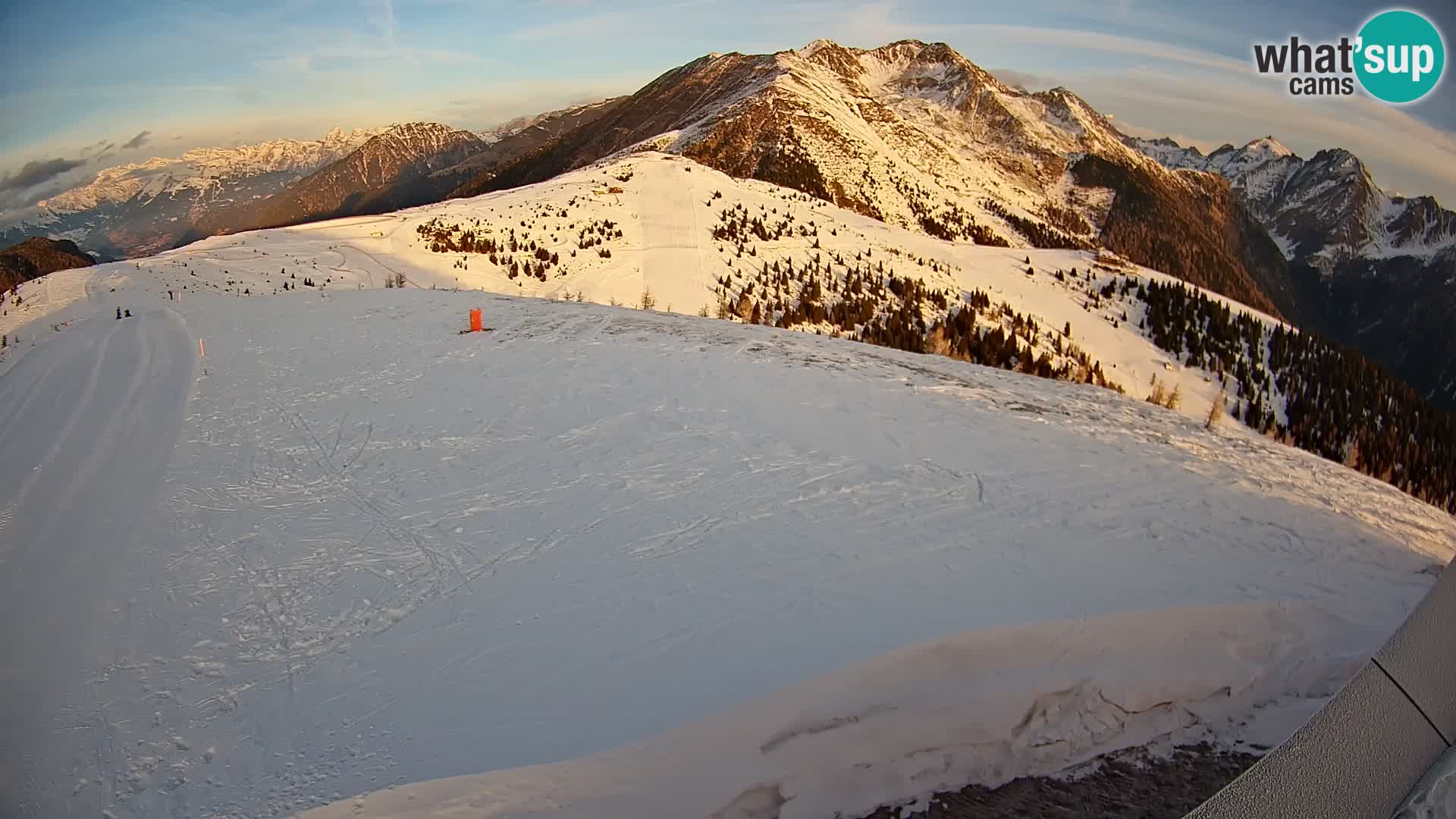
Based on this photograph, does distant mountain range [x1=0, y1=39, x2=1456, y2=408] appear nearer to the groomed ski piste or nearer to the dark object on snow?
the groomed ski piste

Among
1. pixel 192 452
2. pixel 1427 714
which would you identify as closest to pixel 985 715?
pixel 1427 714

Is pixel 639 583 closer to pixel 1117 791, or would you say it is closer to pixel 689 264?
pixel 1117 791

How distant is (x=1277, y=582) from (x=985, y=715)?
2.43 m

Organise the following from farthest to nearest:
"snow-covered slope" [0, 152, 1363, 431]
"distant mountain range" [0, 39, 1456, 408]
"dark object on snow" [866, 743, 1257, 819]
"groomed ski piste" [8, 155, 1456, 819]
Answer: "distant mountain range" [0, 39, 1456, 408]
"snow-covered slope" [0, 152, 1363, 431]
"groomed ski piste" [8, 155, 1456, 819]
"dark object on snow" [866, 743, 1257, 819]

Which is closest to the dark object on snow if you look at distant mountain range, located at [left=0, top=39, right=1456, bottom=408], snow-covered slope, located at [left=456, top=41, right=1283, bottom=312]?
distant mountain range, located at [left=0, top=39, right=1456, bottom=408]

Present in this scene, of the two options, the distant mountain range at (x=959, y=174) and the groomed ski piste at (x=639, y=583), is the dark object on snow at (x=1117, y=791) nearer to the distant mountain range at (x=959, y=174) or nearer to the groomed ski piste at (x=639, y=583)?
the groomed ski piste at (x=639, y=583)

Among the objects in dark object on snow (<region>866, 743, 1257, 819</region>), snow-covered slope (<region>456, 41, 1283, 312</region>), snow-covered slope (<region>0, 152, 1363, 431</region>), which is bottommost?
dark object on snow (<region>866, 743, 1257, 819</region>)

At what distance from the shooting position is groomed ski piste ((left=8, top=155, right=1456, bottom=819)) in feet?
10.7

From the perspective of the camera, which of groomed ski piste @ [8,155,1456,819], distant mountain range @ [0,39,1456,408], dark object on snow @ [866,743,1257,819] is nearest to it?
dark object on snow @ [866,743,1257,819]

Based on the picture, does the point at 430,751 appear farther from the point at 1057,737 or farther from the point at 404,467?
the point at 404,467

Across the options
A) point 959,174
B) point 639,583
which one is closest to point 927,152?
point 959,174

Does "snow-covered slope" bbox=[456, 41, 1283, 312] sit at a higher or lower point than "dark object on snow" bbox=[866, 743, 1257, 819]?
higher

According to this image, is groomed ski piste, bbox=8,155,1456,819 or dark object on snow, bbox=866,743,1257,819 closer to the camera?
dark object on snow, bbox=866,743,1257,819

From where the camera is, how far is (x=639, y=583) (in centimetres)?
454
